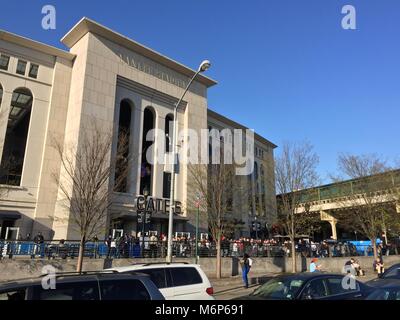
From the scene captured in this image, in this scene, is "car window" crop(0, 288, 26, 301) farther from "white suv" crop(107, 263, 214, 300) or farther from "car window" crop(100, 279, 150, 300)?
"white suv" crop(107, 263, 214, 300)

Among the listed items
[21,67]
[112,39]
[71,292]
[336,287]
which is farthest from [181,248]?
[112,39]

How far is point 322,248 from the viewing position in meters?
33.3

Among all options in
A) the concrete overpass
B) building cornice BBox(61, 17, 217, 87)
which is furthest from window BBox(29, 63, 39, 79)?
the concrete overpass

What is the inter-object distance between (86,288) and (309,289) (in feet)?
16.6

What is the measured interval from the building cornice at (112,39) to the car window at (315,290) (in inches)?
1223

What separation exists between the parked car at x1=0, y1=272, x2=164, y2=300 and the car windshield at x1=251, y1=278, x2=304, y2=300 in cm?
325

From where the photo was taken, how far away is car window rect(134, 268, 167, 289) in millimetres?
8953

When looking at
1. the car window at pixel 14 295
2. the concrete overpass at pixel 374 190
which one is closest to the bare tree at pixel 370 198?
the concrete overpass at pixel 374 190

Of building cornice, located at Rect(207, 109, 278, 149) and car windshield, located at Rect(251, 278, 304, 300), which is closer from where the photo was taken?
car windshield, located at Rect(251, 278, 304, 300)

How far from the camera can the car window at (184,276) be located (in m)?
9.21

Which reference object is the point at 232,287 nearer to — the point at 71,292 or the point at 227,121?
the point at 71,292

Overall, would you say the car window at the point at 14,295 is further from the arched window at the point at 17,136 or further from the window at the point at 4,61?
the window at the point at 4,61
